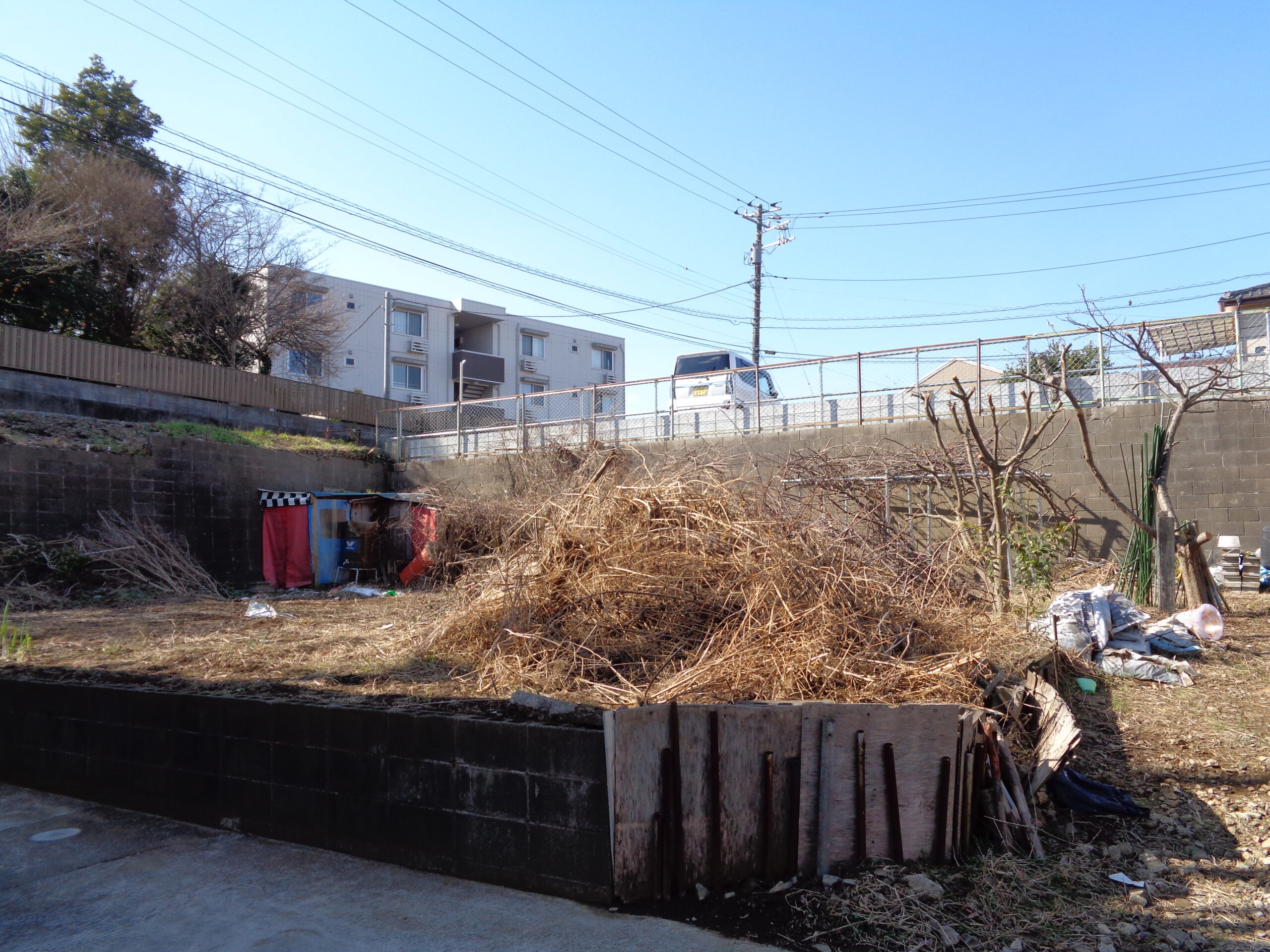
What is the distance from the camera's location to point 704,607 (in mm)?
4672

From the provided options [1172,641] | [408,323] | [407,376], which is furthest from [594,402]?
[408,323]

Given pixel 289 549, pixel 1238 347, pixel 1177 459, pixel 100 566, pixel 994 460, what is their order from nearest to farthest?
1. pixel 994 460
2. pixel 1238 347
3. pixel 1177 459
4. pixel 100 566
5. pixel 289 549

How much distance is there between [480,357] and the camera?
32.1 metres

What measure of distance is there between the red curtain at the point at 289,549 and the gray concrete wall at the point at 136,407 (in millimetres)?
3418

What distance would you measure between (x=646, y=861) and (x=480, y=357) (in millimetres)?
30271

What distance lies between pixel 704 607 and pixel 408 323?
93.8 feet

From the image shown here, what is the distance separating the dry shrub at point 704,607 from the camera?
4.07m

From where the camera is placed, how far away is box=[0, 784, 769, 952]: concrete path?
2.86 meters

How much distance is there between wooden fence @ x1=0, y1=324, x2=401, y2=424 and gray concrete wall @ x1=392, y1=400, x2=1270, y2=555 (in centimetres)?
1021

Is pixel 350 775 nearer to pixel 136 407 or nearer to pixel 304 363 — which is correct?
pixel 136 407

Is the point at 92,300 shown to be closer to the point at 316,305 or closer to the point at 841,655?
the point at 316,305

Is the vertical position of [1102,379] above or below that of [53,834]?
above

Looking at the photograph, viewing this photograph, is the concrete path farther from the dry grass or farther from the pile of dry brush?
the pile of dry brush

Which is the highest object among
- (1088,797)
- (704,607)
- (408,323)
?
(408,323)
